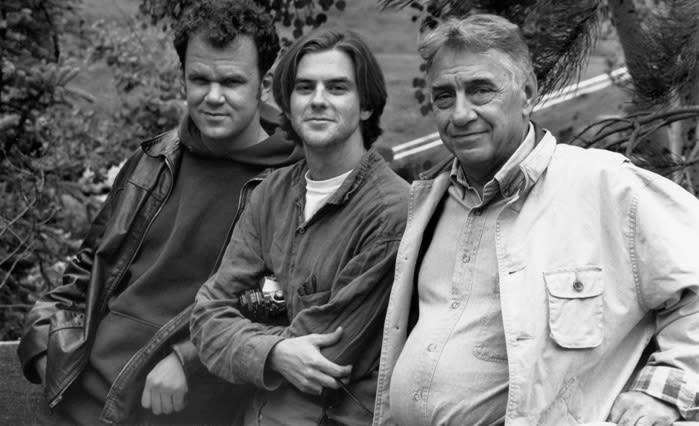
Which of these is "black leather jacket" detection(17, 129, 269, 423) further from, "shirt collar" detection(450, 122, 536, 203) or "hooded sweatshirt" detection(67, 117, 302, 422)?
"shirt collar" detection(450, 122, 536, 203)

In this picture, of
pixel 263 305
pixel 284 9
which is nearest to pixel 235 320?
pixel 263 305

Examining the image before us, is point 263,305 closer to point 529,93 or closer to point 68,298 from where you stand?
point 529,93

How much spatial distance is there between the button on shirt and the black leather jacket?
2.96ft

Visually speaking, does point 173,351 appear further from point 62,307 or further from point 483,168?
point 483,168

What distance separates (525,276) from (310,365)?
645 millimetres

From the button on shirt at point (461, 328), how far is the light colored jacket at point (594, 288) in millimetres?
72

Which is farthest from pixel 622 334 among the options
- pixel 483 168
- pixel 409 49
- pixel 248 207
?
pixel 409 49

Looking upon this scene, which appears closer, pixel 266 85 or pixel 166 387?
pixel 166 387

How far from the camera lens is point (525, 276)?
2896 mm

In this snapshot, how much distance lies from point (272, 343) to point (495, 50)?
37.6 inches

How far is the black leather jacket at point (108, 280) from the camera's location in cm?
387

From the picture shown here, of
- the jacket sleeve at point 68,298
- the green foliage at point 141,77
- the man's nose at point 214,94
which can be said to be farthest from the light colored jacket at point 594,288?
the green foliage at point 141,77

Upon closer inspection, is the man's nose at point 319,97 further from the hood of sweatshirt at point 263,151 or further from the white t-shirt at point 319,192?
the hood of sweatshirt at point 263,151

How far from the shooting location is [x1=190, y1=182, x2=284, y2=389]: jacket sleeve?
3312mm
